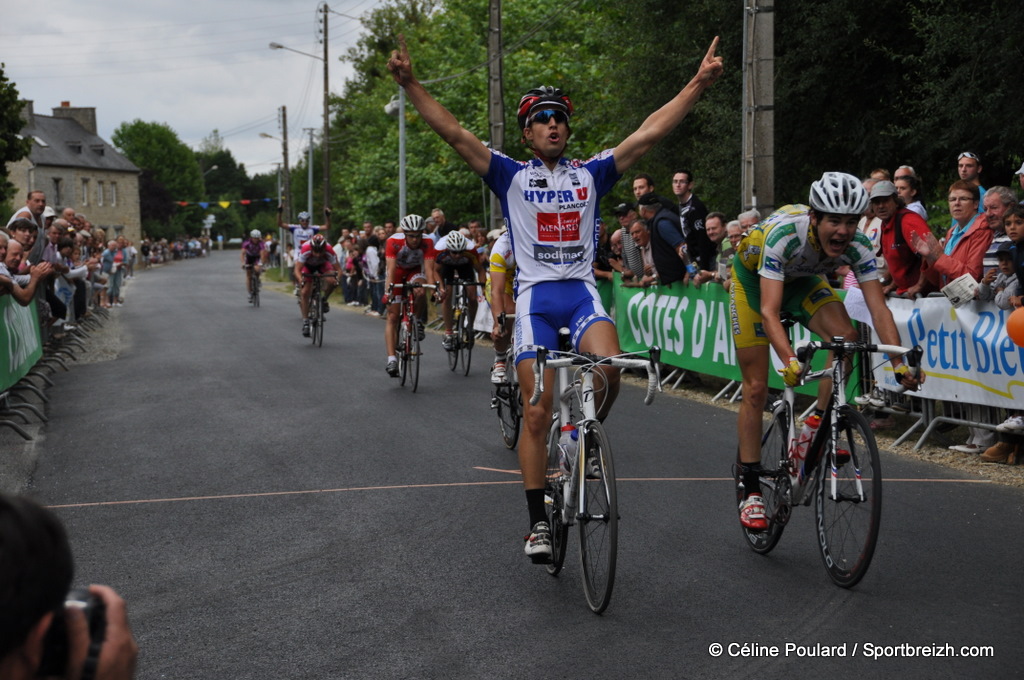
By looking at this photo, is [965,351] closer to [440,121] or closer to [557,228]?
[557,228]

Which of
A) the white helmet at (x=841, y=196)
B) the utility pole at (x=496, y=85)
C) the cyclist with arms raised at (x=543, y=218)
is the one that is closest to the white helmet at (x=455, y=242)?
the cyclist with arms raised at (x=543, y=218)

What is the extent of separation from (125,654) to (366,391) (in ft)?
38.1

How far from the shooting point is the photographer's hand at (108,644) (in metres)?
1.92

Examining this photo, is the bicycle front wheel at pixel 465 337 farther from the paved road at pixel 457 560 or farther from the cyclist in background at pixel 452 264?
the paved road at pixel 457 560

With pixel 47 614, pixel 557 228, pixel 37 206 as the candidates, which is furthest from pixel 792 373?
pixel 37 206

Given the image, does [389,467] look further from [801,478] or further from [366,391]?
[366,391]

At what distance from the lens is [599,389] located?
5.60 m

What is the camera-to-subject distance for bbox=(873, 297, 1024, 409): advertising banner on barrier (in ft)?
28.2

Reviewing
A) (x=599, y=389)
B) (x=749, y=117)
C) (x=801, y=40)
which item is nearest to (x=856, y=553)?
(x=599, y=389)

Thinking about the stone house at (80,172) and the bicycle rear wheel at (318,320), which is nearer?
the bicycle rear wheel at (318,320)

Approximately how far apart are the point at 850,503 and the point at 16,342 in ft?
31.4

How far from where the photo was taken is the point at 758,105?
1314cm

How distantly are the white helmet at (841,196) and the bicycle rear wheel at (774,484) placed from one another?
3.56 ft

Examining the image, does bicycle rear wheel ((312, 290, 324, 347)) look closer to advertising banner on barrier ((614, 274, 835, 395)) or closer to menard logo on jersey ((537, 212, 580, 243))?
advertising banner on barrier ((614, 274, 835, 395))
